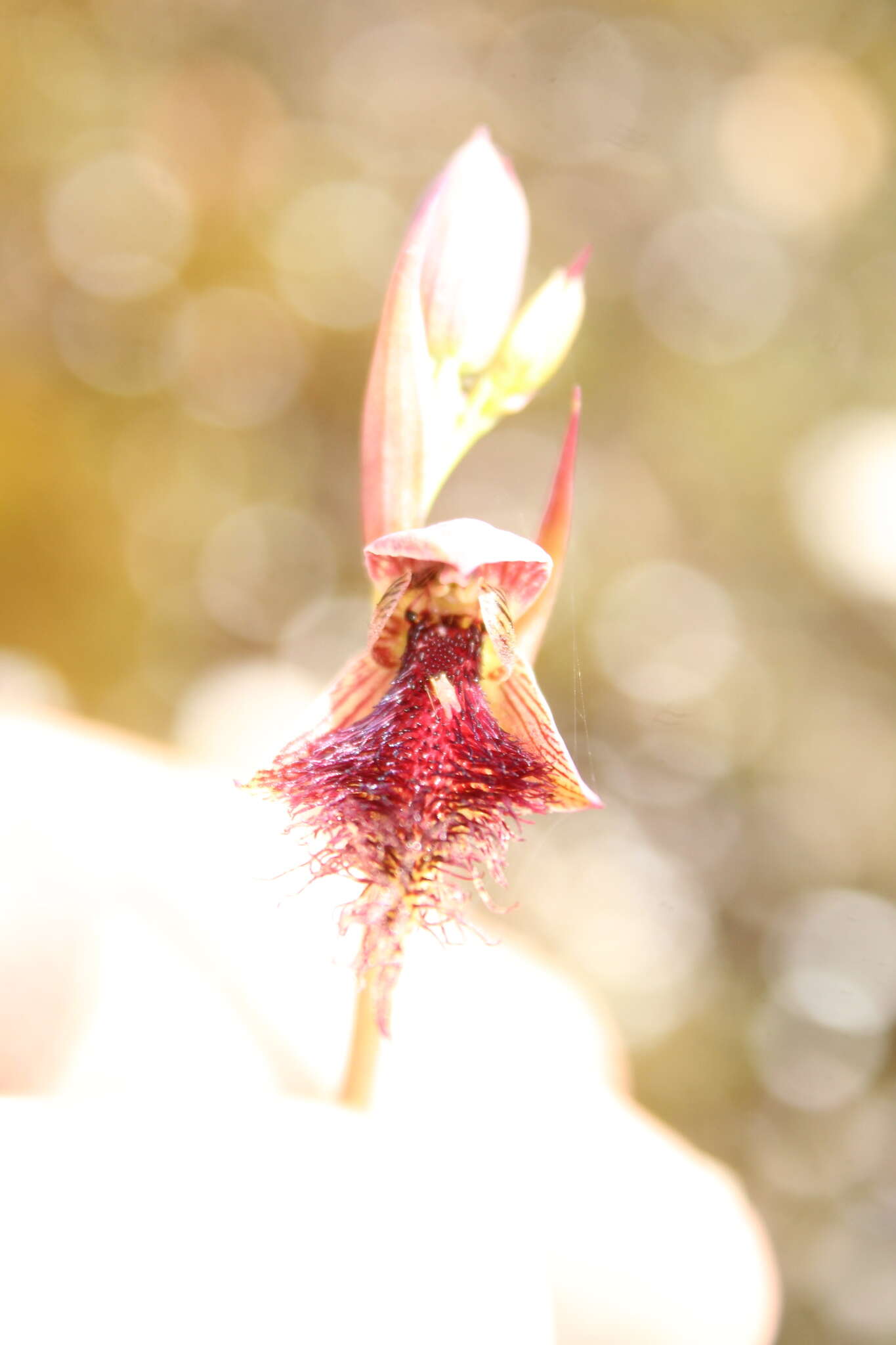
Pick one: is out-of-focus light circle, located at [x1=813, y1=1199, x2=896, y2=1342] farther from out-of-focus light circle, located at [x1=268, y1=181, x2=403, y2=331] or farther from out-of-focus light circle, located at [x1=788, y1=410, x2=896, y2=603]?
out-of-focus light circle, located at [x1=268, y1=181, x2=403, y2=331]

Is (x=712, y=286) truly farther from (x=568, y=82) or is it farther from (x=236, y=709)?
(x=236, y=709)

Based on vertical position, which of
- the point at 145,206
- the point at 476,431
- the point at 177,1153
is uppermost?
the point at 145,206

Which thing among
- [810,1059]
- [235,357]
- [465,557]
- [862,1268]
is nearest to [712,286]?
[235,357]

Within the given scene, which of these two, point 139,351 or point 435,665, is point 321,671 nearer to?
point 139,351

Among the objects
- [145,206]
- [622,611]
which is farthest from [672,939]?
[145,206]

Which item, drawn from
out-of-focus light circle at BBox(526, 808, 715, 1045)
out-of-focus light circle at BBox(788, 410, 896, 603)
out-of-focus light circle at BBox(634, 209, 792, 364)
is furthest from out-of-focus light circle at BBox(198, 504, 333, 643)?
out-of-focus light circle at BBox(788, 410, 896, 603)

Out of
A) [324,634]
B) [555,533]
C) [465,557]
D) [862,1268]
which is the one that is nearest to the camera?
[465,557]

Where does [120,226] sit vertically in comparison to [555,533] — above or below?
above

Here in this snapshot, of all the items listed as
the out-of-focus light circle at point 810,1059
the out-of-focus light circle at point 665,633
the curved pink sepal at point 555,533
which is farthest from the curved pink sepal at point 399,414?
the out-of-focus light circle at point 810,1059
